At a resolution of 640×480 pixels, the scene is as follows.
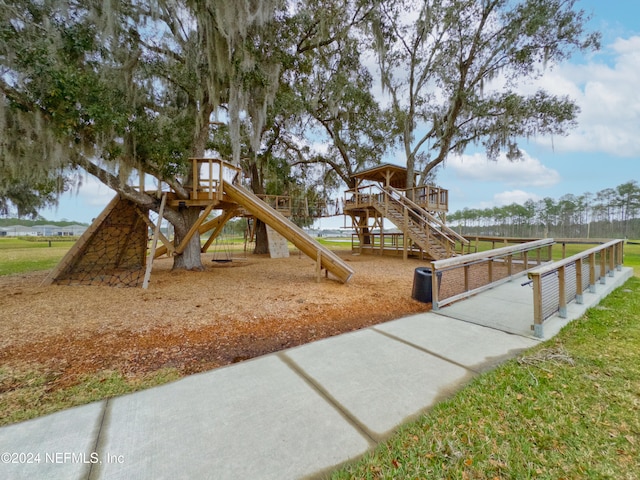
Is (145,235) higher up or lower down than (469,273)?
higher up

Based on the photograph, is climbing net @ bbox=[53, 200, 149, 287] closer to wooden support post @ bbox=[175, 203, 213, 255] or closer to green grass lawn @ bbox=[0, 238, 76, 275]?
wooden support post @ bbox=[175, 203, 213, 255]

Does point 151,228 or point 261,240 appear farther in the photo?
point 261,240

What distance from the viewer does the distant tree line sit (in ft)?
98.2

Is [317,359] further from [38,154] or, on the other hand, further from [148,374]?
[38,154]

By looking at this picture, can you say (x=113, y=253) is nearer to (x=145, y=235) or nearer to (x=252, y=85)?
(x=145, y=235)

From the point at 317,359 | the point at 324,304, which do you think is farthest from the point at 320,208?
the point at 317,359

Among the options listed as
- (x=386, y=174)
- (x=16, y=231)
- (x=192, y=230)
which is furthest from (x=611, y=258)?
(x=16, y=231)

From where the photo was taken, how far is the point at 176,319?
157 inches

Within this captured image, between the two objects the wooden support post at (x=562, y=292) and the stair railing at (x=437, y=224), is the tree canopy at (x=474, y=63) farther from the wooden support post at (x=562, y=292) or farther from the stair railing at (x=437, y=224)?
the wooden support post at (x=562, y=292)

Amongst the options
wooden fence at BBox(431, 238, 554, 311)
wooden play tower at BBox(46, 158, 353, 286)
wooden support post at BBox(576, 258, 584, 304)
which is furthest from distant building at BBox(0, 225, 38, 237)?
wooden support post at BBox(576, 258, 584, 304)

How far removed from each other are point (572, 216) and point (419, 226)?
4400 cm

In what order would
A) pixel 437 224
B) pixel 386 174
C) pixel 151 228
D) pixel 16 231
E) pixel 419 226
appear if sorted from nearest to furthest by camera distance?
pixel 151 228 < pixel 437 224 < pixel 419 226 < pixel 386 174 < pixel 16 231

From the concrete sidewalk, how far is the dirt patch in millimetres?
609

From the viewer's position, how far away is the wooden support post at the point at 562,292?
3457 mm
